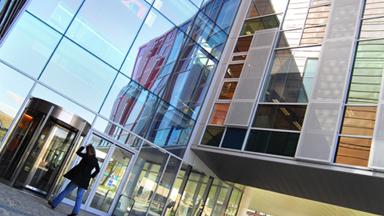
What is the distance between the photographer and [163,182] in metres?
12.6

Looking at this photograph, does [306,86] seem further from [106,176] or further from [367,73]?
[106,176]

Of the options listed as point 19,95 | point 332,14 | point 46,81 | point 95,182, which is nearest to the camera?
point 19,95

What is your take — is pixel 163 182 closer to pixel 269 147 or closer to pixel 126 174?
pixel 126 174

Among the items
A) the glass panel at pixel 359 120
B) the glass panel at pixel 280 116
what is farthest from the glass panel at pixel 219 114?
the glass panel at pixel 359 120

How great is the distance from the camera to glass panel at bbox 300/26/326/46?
12.6m

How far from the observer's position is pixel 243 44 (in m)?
14.7

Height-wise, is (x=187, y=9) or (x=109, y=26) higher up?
(x=187, y=9)

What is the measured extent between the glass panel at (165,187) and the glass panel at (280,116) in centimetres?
362

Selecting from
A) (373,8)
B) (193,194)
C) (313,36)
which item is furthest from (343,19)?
(193,194)

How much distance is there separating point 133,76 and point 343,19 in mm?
8292

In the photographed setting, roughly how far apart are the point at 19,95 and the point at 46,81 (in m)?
0.86

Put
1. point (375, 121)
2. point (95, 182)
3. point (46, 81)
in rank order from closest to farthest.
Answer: point (46, 81) → point (375, 121) → point (95, 182)

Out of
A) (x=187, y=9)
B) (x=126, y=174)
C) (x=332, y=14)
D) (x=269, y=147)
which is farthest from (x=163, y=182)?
(x=332, y=14)

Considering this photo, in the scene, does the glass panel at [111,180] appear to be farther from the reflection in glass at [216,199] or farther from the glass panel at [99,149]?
the reflection in glass at [216,199]
